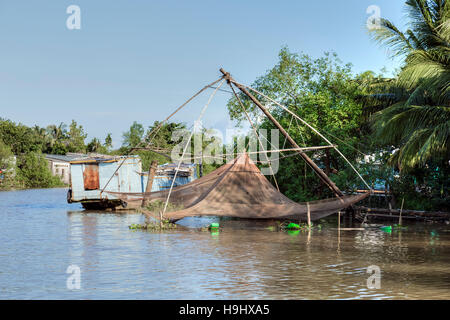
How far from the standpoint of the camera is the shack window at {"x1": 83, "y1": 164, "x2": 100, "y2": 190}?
24.4 metres

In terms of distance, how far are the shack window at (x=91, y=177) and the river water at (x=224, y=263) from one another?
25.0 feet

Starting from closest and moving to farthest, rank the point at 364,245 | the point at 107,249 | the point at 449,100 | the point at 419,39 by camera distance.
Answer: the point at 107,249, the point at 364,245, the point at 449,100, the point at 419,39

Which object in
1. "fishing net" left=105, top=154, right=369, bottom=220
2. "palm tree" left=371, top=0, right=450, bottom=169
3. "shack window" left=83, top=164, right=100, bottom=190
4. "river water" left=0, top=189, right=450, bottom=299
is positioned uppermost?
"palm tree" left=371, top=0, right=450, bottom=169

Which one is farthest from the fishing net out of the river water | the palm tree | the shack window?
the shack window

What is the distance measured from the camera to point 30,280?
8.72 meters

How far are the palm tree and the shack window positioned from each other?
12.6 m

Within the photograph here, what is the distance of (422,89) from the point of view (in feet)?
54.5

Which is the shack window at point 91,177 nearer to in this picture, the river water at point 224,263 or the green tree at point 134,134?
the river water at point 224,263

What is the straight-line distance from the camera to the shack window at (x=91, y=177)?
79.9 ft

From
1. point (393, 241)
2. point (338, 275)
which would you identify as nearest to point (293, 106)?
point (393, 241)

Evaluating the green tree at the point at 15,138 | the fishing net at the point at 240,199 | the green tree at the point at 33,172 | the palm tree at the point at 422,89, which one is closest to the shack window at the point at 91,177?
the fishing net at the point at 240,199

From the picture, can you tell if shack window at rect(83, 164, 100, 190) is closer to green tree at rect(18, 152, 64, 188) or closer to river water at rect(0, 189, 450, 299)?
river water at rect(0, 189, 450, 299)
